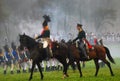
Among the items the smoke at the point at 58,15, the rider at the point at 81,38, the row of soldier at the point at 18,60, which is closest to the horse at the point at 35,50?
the rider at the point at 81,38

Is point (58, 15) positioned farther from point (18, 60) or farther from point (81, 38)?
point (81, 38)

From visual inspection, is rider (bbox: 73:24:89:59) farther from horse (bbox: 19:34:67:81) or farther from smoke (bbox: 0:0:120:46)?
smoke (bbox: 0:0:120:46)

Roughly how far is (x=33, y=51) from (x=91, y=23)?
39056 mm

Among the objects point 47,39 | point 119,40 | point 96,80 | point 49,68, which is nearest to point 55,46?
point 47,39

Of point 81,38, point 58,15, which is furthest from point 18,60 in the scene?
point 58,15

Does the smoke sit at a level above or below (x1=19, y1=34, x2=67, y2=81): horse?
above

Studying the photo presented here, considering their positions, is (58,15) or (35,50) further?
(58,15)

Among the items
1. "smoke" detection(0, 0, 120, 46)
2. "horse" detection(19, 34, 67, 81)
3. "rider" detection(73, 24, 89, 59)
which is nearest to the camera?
"horse" detection(19, 34, 67, 81)

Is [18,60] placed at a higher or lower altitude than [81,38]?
lower

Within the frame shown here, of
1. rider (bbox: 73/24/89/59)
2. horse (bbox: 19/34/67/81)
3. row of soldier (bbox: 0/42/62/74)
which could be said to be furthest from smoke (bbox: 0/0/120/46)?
rider (bbox: 73/24/89/59)

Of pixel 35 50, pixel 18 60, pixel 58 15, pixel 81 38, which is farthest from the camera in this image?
Answer: pixel 58 15

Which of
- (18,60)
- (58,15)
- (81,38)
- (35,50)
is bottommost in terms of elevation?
(35,50)

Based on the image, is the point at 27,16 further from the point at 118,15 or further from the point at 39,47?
the point at 39,47

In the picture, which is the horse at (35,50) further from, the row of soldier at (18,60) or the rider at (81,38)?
the row of soldier at (18,60)
